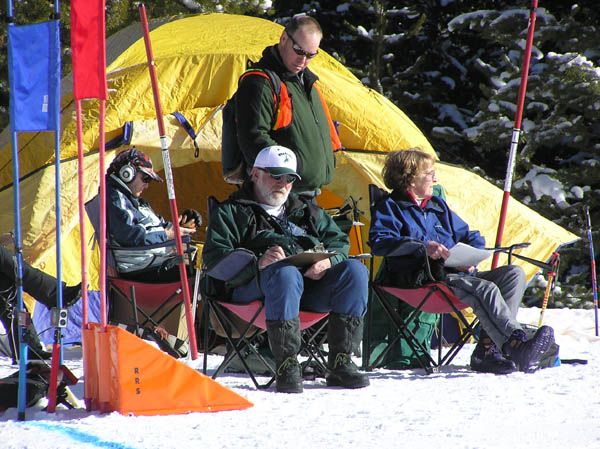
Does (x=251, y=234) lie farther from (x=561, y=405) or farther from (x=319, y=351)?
(x=561, y=405)

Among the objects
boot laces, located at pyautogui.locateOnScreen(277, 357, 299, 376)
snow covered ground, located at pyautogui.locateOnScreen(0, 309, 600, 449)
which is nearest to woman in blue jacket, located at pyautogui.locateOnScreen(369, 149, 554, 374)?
snow covered ground, located at pyautogui.locateOnScreen(0, 309, 600, 449)

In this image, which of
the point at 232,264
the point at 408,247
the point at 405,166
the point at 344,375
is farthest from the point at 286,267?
the point at 405,166

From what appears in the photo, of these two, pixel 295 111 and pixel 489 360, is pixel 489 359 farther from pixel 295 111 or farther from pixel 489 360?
pixel 295 111

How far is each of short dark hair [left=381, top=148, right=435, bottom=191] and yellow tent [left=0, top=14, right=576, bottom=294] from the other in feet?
4.97

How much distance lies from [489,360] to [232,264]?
122 cm

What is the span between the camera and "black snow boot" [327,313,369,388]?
4191 millimetres

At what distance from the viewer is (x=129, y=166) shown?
567 cm

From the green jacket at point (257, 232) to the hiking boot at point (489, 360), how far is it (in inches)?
30.6

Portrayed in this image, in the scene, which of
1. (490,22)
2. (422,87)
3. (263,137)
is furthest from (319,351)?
(422,87)

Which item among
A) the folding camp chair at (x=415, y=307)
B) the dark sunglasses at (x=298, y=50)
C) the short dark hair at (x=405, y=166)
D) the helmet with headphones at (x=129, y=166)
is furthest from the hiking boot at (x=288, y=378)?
the helmet with headphones at (x=129, y=166)

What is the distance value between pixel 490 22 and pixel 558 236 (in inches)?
161

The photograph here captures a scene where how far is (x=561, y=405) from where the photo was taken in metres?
3.69

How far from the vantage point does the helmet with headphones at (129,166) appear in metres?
5.65

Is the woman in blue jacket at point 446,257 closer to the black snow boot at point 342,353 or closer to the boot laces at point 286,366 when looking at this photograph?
the black snow boot at point 342,353
